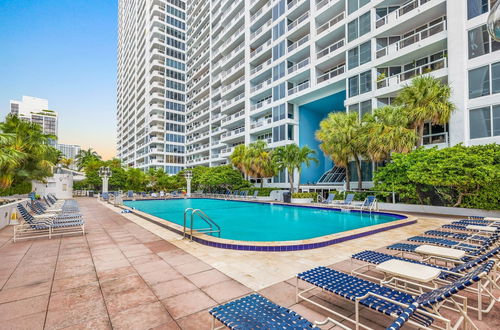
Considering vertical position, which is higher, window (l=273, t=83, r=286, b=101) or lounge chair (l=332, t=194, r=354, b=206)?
window (l=273, t=83, r=286, b=101)

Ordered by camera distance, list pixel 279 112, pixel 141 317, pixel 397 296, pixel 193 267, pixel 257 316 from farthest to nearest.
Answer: pixel 279 112, pixel 193 267, pixel 141 317, pixel 397 296, pixel 257 316

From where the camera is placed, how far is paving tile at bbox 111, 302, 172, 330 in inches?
112

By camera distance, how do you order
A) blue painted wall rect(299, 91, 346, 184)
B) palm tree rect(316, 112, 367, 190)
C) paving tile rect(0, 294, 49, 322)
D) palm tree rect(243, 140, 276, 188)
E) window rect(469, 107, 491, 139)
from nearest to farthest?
paving tile rect(0, 294, 49, 322) → window rect(469, 107, 491, 139) → palm tree rect(316, 112, 367, 190) → palm tree rect(243, 140, 276, 188) → blue painted wall rect(299, 91, 346, 184)

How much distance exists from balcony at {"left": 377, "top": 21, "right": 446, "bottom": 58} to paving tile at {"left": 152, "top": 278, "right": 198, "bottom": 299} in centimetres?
2116

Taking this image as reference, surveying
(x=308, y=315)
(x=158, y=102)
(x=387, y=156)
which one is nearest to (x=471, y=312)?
(x=308, y=315)

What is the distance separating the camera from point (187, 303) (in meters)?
3.35

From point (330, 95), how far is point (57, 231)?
24.8 m

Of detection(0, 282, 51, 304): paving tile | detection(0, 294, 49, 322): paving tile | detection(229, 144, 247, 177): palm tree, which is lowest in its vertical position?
detection(0, 282, 51, 304): paving tile

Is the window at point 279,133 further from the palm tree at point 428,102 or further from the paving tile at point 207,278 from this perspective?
the paving tile at point 207,278

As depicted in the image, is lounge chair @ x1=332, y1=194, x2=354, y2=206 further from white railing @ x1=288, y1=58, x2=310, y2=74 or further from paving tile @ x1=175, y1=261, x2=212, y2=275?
white railing @ x1=288, y1=58, x2=310, y2=74

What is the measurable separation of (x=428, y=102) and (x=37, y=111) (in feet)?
515

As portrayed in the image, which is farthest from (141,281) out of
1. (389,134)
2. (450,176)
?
(389,134)

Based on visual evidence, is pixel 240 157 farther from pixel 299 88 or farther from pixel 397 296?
pixel 397 296

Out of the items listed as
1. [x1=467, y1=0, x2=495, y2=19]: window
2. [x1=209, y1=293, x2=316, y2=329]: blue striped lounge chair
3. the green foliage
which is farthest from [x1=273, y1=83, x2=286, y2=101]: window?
[x1=209, y1=293, x2=316, y2=329]: blue striped lounge chair
